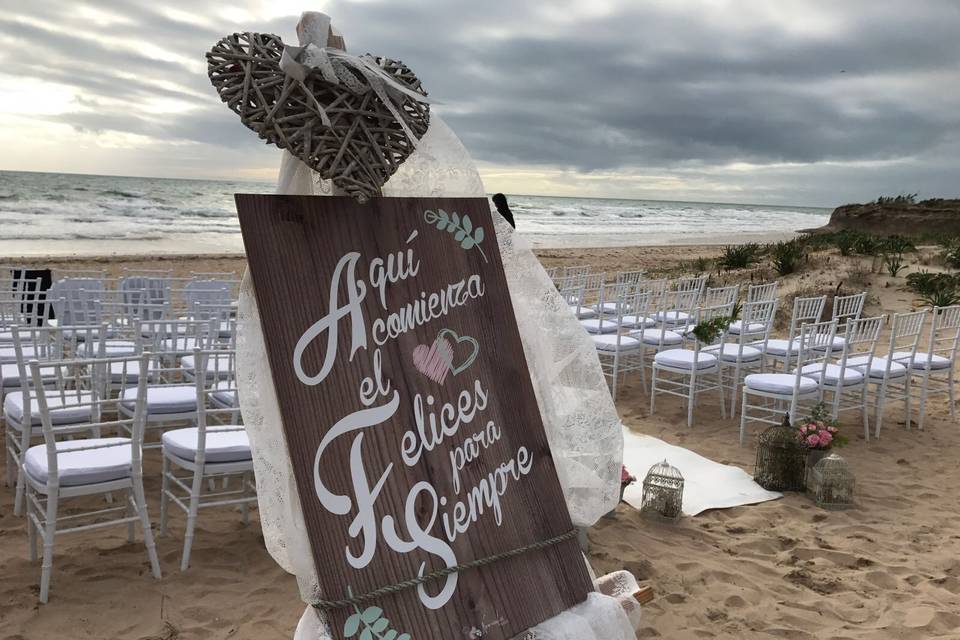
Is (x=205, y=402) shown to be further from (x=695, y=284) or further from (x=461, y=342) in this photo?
(x=695, y=284)

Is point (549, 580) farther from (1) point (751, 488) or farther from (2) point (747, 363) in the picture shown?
(2) point (747, 363)

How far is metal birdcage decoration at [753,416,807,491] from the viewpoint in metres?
4.04

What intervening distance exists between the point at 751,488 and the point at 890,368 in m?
1.87

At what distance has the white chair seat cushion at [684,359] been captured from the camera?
17.4 feet

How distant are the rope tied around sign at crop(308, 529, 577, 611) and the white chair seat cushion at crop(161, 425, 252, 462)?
1.67 m

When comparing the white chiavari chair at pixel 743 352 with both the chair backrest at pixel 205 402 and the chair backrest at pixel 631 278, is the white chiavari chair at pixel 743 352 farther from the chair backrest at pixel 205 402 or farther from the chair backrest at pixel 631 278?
the chair backrest at pixel 205 402

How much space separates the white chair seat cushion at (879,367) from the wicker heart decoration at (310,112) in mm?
4728

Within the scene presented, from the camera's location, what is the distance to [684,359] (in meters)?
5.35

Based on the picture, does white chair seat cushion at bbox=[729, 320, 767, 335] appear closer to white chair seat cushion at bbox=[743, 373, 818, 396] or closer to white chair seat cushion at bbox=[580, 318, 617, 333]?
Result: white chair seat cushion at bbox=[580, 318, 617, 333]

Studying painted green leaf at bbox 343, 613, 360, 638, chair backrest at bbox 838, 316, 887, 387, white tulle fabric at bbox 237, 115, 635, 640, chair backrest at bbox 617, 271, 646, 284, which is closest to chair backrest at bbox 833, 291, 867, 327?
chair backrest at bbox 838, 316, 887, 387

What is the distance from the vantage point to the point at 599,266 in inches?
661

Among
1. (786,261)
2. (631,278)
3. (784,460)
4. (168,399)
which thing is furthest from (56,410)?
(786,261)

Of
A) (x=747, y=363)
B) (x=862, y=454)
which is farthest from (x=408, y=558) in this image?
(x=747, y=363)

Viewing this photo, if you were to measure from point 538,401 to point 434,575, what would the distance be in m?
0.56
